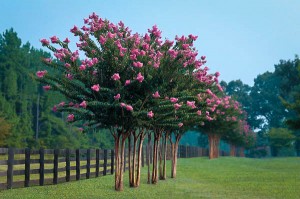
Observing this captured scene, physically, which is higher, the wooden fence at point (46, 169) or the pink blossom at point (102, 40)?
the pink blossom at point (102, 40)

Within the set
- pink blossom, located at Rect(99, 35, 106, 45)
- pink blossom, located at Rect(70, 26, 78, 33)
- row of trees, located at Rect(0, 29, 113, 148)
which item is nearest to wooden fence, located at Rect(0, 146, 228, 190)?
pink blossom, located at Rect(70, 26, 78, 33)

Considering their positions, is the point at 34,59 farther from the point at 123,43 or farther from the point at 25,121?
the point at 123,43

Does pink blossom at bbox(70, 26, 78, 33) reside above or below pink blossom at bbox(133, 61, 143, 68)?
above

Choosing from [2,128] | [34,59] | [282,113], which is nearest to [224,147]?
[282,113]

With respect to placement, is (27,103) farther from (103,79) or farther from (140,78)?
(140,78)

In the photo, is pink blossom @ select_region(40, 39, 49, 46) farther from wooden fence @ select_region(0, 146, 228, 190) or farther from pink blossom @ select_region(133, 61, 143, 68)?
wooden fence @ select_region(0, 146, 228, 190)

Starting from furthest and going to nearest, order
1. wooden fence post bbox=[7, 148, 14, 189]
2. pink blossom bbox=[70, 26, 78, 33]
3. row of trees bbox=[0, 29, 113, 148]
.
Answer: row of trees bbox=[0, 29, 113, 148], wooden fence post bbox=[7, 148, 14, 189], pink blossom bbox=[70, 26, 78, 33]

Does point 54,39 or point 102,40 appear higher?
point 54,39

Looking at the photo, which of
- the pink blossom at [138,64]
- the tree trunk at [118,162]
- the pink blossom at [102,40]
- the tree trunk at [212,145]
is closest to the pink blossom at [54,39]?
the pink blossom at [102,40]

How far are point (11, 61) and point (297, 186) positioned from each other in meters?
58.0

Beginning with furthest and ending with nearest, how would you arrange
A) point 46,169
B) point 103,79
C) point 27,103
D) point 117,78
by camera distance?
point 27,103 → point 46,169 → point 103,79 → point 117,78

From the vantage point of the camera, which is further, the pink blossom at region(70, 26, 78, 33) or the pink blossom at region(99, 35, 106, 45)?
the pink blossom at region(70, 26, 78, 33)

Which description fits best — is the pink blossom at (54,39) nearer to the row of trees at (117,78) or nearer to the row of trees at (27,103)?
the row of trees at (117,78)

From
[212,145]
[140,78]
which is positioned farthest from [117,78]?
[212,145]
